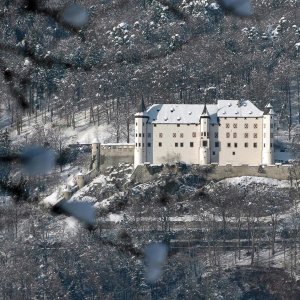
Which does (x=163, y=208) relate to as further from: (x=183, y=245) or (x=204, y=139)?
(x=204, y=139)

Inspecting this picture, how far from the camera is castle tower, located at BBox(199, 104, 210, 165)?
139 ft

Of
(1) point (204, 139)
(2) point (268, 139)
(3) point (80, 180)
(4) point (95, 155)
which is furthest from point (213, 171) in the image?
(4) point (95, 155)

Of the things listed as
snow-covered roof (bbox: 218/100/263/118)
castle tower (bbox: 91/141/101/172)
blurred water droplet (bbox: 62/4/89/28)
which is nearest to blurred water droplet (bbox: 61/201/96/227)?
blurred water droplet (bbox: 62/4/89/28)

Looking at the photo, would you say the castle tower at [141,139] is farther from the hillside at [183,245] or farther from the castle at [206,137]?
the hillside at [183,245]

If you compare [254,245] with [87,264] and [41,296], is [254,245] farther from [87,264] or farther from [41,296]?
[41,296]

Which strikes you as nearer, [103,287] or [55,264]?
[103,287]

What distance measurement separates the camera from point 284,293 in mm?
36719

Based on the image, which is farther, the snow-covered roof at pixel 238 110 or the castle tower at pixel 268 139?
the snow-covered roof at pixel 238 110

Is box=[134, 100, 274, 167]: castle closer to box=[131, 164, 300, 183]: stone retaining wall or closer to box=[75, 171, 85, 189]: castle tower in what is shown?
box=[131, 164, 300, 183]: stone retaining wall

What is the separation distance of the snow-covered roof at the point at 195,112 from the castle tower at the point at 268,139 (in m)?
0.35

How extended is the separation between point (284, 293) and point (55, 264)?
852 cm

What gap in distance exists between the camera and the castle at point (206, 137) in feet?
140

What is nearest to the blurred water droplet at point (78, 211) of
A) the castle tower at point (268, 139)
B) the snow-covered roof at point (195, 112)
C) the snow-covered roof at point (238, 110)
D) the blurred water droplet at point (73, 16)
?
the blurred water droplet at point (73, 16)

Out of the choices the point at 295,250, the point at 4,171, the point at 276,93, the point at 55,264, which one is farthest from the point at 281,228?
the point at 4,171
